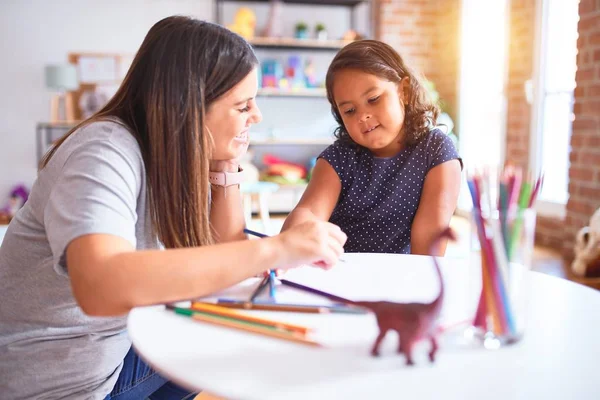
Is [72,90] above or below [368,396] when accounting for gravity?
above

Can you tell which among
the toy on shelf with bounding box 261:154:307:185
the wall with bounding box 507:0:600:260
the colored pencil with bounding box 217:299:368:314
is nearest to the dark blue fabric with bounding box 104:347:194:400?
the colored pencil with bounding box 217:299:368:314

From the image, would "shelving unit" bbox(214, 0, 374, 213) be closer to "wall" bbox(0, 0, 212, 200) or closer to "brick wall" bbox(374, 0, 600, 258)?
"brick wall" bbox(374, 0, 600, 258)

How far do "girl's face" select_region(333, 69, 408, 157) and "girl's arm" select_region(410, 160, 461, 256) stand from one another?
0.16m

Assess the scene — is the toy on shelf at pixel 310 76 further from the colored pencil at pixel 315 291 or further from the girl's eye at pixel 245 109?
the colored pencil at pixel 315 291

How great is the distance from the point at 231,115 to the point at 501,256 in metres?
0.53

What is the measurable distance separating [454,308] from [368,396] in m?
0.30

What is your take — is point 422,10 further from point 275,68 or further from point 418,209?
A: point 418,209

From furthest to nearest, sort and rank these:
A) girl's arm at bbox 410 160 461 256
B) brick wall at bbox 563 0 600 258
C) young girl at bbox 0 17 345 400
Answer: brick wall at bbox 563 0 600 258 < girl's arm at bbox 410 160 461 256 < young girl at bbox 0 17 345 400

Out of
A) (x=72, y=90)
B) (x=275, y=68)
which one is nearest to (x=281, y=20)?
(x=275, y=68)

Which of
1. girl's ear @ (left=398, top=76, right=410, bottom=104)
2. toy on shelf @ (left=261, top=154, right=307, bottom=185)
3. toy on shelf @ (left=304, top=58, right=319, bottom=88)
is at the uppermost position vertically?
toy on shelf @ (left=304, top=58, right=319, bottom=88)

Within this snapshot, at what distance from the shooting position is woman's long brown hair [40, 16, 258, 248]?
92 cm

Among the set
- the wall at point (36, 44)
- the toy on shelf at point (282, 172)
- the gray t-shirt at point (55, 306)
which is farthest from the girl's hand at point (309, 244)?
the wall at point (36, 44)

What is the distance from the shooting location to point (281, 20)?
18.4ft

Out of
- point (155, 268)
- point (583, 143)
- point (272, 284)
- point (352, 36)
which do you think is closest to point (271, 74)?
point (352, 36)
